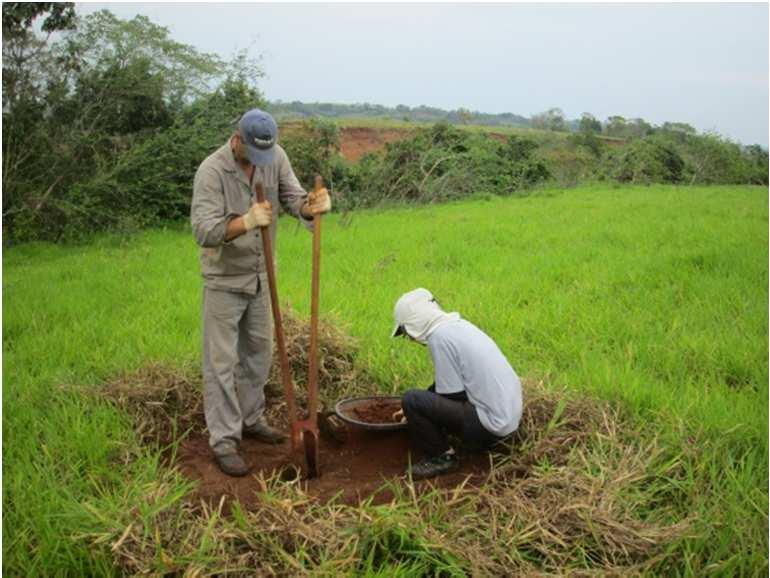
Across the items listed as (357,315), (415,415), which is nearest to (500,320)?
(357,315)

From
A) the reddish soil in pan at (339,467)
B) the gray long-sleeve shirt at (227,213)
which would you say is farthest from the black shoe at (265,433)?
the gray long-sleeve shirt at (227,213)

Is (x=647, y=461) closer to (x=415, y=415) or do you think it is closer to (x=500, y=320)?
(x=415, y=415)

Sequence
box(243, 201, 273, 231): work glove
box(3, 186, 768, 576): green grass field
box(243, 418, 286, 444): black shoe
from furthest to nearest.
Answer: box(243, 418, 286, 444): black shoe
box(243, 201, 273, 231): work glove
box(3, 186, 768, 576): green grass field

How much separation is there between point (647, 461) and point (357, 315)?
10.0 ft

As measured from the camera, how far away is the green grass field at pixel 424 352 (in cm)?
283

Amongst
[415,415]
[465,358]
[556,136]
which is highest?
[556,136]

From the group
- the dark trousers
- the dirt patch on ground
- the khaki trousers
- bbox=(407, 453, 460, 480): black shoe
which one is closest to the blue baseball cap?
the khaki trousers

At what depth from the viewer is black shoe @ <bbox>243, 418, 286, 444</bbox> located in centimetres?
397

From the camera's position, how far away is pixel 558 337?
5422mm

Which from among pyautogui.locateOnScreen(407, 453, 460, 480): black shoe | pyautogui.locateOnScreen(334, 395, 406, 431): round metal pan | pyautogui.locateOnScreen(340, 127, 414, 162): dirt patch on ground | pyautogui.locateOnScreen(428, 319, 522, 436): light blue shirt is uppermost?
pyautogui.locateOnScreen(340, 127, 414, 162): dirt patch on ground

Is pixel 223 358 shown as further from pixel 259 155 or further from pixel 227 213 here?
pixel 259 155

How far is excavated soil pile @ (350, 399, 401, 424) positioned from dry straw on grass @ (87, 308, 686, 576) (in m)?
0.63

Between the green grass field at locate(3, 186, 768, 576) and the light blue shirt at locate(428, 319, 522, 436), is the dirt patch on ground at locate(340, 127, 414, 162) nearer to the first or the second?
the green grass field at locate(3, 186, 768, 576)

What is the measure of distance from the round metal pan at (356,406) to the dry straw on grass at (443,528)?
37 cm
